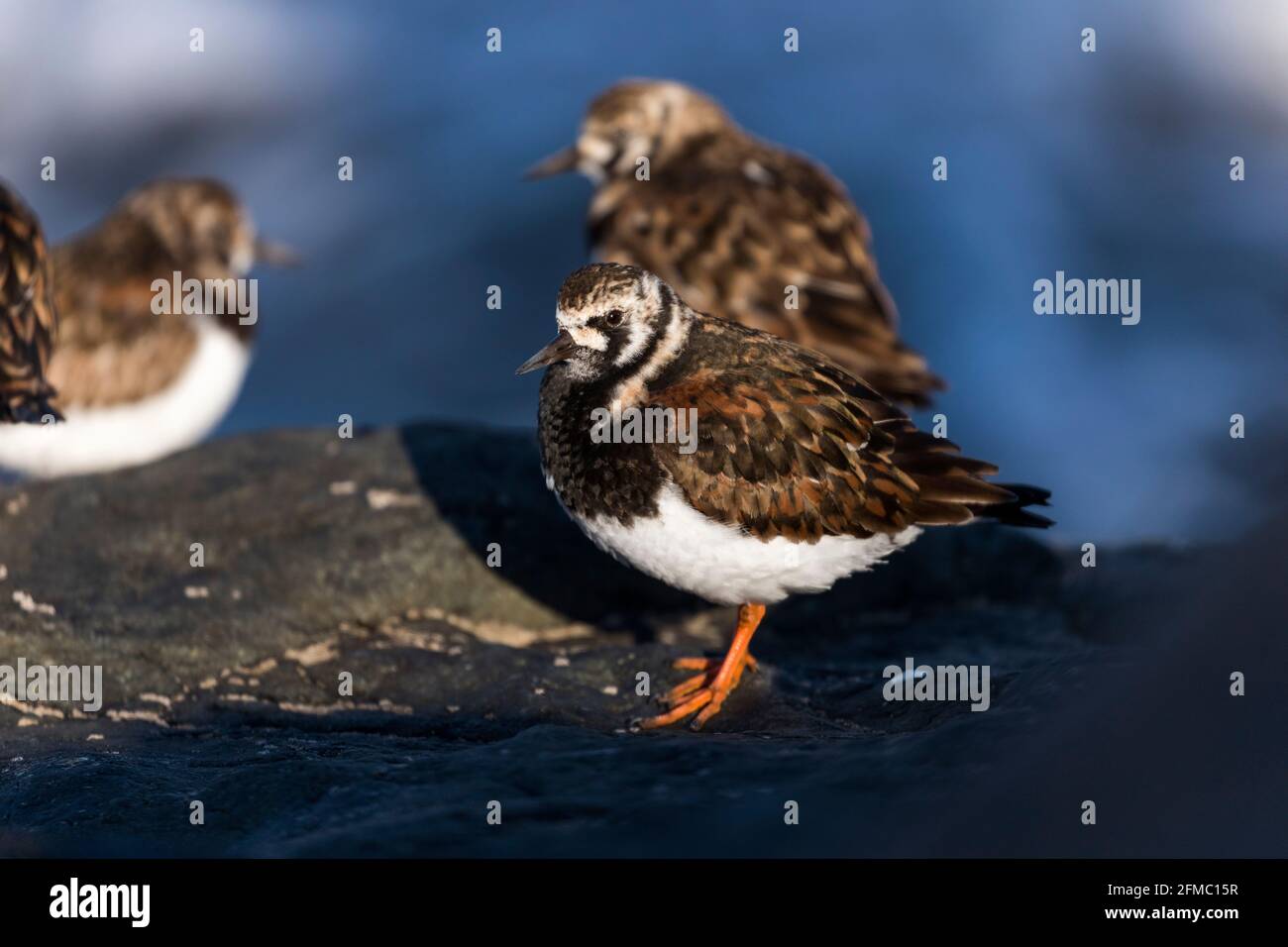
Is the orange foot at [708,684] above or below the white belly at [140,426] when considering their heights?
below

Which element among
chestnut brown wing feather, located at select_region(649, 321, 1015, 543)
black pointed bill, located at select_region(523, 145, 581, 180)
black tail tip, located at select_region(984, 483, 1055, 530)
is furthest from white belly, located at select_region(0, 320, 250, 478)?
black tail tip, located at select_region(984, 483, 1055, 530)

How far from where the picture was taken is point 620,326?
625cm

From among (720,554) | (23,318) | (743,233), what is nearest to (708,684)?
(720,554)

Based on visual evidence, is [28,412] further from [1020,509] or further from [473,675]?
[1020,509]

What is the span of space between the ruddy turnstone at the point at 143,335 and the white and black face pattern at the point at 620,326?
445cm

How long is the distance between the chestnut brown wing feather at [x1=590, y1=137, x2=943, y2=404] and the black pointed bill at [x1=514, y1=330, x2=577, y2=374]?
246 cm

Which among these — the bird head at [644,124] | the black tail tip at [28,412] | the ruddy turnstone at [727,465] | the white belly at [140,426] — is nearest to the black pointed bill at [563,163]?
the bird head at [644,124]

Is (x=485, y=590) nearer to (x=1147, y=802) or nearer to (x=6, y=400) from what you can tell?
(x=6, y=400)

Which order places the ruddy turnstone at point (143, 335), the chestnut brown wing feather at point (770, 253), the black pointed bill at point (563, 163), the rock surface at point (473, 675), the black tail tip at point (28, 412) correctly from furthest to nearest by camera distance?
the black pointed bill at point (563, 163) < the ruddy turnstone at point (143, 335) < the chestnut brown wing feather at point (770, 253) < the black tail tip at point (28, 412) < the rock surface at point (473, 675)

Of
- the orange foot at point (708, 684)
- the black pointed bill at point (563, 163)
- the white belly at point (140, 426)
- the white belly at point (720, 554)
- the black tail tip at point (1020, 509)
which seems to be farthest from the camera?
the black pointed bill at point (563, 163)

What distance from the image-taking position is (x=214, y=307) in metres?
10.6

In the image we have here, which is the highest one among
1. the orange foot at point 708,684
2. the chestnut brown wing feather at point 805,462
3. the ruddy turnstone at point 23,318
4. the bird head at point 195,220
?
the bird head at point 195,220

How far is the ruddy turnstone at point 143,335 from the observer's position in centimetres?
980

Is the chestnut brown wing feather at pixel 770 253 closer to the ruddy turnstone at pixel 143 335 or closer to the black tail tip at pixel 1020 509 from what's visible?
the black tail tip at pixel 1020 509
